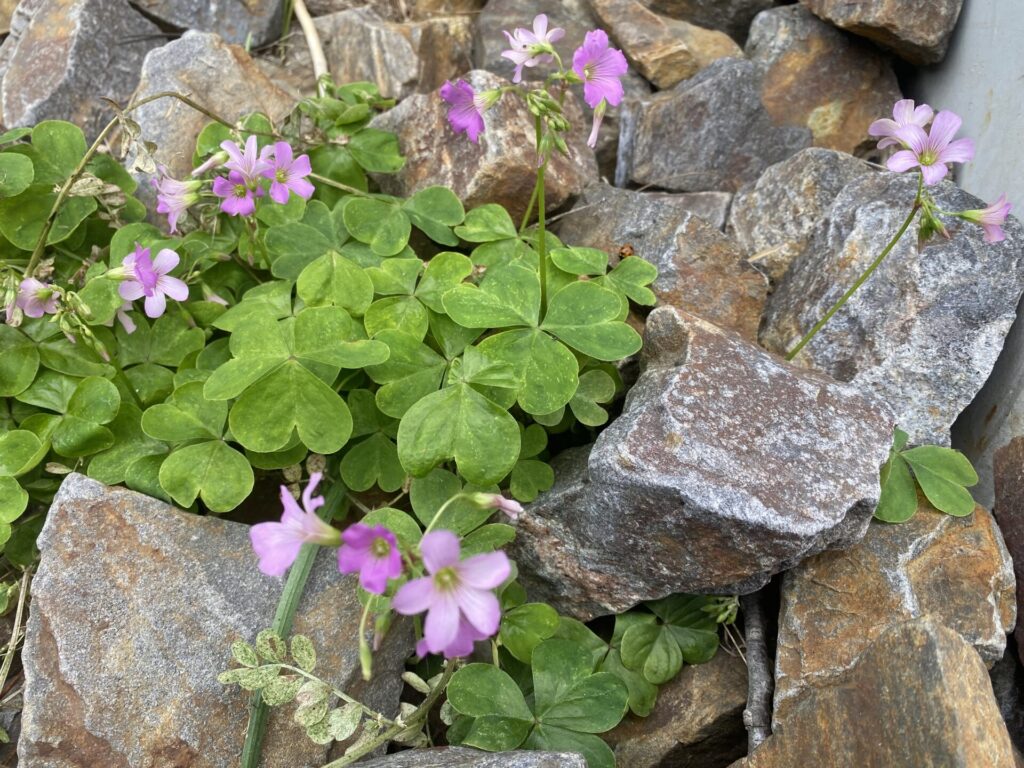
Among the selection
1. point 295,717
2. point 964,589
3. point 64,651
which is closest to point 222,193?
point 64,651

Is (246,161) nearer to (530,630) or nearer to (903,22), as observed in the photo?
(530,630)

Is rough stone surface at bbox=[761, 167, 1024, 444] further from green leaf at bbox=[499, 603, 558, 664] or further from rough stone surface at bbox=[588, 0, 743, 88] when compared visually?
rough stone surface at bbox=[588, 0, 743, 88]

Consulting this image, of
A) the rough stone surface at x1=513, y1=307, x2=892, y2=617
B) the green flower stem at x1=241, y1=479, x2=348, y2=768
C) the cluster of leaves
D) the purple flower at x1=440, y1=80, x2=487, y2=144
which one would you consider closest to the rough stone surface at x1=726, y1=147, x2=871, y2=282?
the rough stone surface at x1=513, y1=307, x2=892, y2=617

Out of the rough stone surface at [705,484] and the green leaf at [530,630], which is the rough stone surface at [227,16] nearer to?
the rough stone surface at [705,484]

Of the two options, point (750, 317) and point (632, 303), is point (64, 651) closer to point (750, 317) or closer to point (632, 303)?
point (632, 303)

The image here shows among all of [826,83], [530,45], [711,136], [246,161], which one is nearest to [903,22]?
[826,83]

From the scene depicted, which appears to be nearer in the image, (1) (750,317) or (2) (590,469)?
(2) (590,469)
